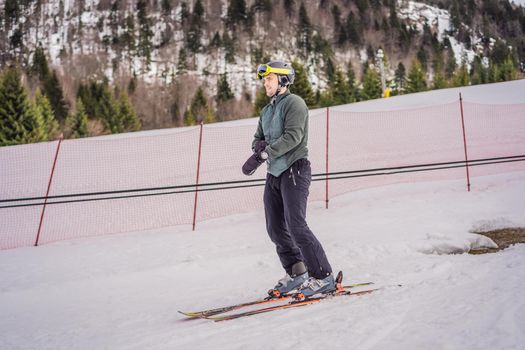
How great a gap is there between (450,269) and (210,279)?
2630mm

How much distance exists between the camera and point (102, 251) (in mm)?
6602

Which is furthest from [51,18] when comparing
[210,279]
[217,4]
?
[210,279]

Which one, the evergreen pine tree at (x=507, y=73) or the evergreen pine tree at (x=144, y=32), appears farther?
the evergreen pine tree at (x=144, y=32)

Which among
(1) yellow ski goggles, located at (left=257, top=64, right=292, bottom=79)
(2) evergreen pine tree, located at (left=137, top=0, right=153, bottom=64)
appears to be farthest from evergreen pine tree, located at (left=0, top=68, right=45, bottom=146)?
(2) evergreen pine tree, located at (left=137, top=0, right=153, bottom=64)

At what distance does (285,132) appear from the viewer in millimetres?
3482

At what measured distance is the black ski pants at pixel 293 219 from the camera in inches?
138

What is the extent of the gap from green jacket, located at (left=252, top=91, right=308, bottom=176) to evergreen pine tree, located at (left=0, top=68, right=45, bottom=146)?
34.5 m

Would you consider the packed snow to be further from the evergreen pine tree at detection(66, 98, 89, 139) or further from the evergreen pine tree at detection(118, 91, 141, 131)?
the evergreen pine tree at detection(118, 91, 141, 131)

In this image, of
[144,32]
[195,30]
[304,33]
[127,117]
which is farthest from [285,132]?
[144,32]

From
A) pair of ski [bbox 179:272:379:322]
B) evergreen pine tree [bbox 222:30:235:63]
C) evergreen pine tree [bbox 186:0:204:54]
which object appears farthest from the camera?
evergreen pine tree [bbox 186:0:204:54]

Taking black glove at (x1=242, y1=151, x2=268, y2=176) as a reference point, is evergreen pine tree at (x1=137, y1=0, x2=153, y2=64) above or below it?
above

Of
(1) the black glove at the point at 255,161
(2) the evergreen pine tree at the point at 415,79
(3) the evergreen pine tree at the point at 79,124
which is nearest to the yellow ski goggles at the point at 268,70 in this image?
(1) the black glove at the point at 255,161

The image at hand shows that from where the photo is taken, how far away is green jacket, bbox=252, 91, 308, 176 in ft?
11.3

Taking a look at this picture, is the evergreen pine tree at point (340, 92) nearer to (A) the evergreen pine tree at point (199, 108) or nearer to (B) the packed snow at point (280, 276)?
(A) the evergreen pine tree at point (199, 108)
